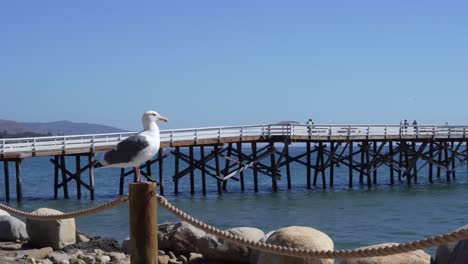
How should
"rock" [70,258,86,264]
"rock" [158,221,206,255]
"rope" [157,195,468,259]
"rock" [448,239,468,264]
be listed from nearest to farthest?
"rope" [157,195,468,259] < "rock" [448,239,468,264] < "rock" [70,258,86,264] < "rock" [158,221,206,255]

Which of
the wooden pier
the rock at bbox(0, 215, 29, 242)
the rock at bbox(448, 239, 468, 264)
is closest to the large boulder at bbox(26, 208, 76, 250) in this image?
the rock at bbox(0, 215, 29, 242)

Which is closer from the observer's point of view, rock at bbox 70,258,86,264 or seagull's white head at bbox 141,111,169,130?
seagull's white head at bbox 141,111,169,130

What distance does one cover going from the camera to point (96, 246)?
14250mm

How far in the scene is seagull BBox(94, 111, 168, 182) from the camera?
7.37m

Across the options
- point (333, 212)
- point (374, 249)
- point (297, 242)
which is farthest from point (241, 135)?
point (374, 249)

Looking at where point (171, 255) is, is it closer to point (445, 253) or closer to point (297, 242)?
point (297, 242)

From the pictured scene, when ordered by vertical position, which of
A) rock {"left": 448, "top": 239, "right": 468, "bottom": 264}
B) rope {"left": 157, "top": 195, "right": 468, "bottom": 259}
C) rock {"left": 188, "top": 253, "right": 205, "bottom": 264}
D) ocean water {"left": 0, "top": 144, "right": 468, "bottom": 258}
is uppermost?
rope {"left": 157, "top": 195, "right": 468, "bottom": 259}

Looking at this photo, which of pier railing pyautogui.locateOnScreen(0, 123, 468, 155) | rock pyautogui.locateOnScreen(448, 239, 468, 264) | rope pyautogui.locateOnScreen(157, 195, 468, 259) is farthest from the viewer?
pier railing pyautogui.locateOnScreen(0, 123, 468, 155)

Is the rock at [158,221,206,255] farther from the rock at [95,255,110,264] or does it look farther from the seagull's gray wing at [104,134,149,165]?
the seagull's gray wing at [104,134,149,165]

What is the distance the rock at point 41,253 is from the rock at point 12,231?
1645mm

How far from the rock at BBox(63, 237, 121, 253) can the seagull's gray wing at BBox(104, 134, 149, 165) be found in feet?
20.6

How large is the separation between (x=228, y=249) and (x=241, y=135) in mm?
20907

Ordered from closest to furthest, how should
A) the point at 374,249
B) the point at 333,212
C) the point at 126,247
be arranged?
the point at 374,249 → the point at 126,247 → the point at 333,212

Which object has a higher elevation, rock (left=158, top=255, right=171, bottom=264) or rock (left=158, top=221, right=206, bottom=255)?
rock (left=158, top=221, right=206, bottom=255)
